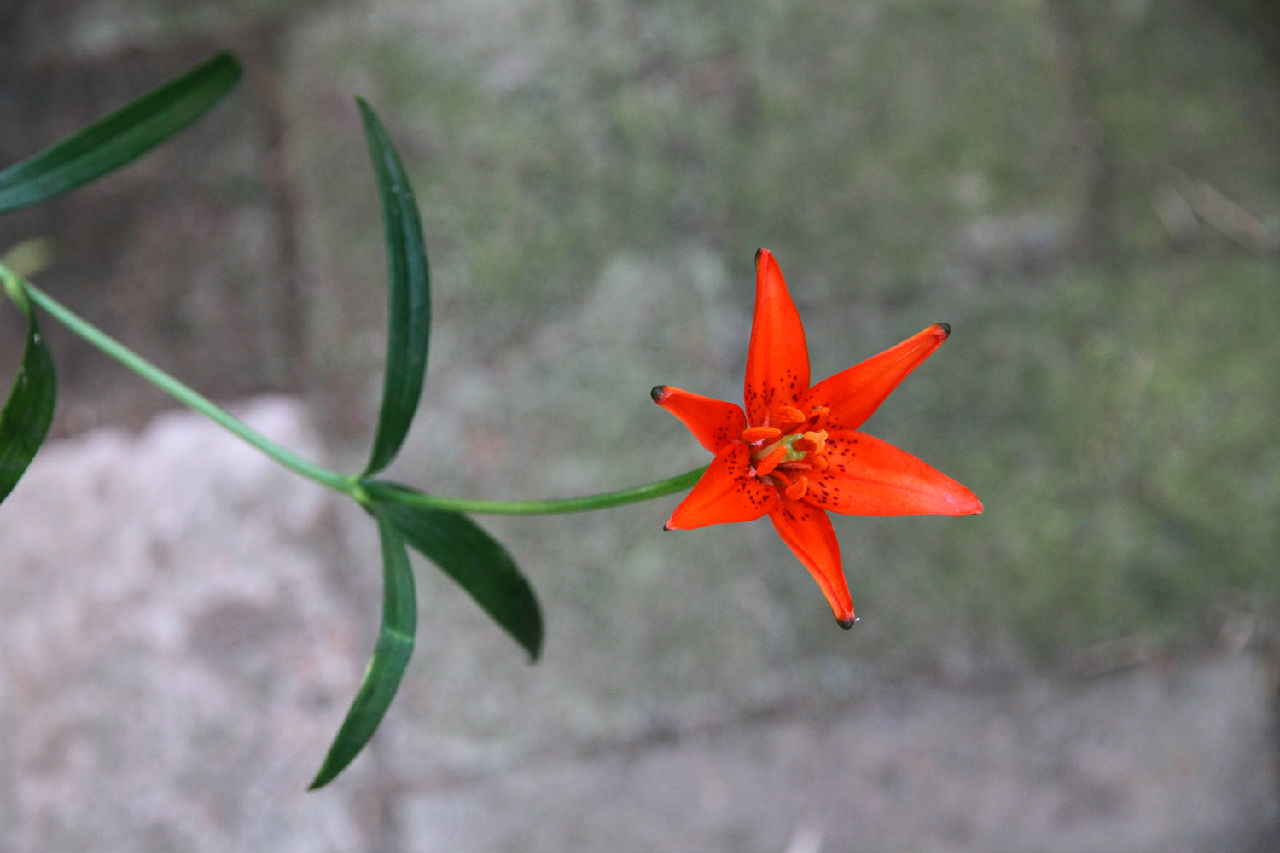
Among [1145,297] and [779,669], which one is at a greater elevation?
[1145,297]

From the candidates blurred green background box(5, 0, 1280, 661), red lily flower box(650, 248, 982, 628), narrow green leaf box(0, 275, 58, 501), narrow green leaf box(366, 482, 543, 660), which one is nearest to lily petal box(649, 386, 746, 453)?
red lily flower box(650, 248, 982, 628)

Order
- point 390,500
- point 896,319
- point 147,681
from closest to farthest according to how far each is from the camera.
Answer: point 390,500 → point 147,681 → point 896,319

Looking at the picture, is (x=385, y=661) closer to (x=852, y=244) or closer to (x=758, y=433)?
(x=758, y=433)

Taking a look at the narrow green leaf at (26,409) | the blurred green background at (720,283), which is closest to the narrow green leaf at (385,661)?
the narrow green leaf at (26,409)

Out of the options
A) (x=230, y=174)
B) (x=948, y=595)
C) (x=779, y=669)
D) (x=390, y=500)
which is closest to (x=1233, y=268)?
(x=948, y=595)

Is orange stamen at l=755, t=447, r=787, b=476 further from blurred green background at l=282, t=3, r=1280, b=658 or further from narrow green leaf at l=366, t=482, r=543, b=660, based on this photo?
blurred green background at l=282, t=3, r=1280, b=658

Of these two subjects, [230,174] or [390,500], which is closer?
[390,500]

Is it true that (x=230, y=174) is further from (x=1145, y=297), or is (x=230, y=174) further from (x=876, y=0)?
(x=1145, y=297)

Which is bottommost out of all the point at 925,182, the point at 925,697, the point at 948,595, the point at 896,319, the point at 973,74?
the point at 925,697
